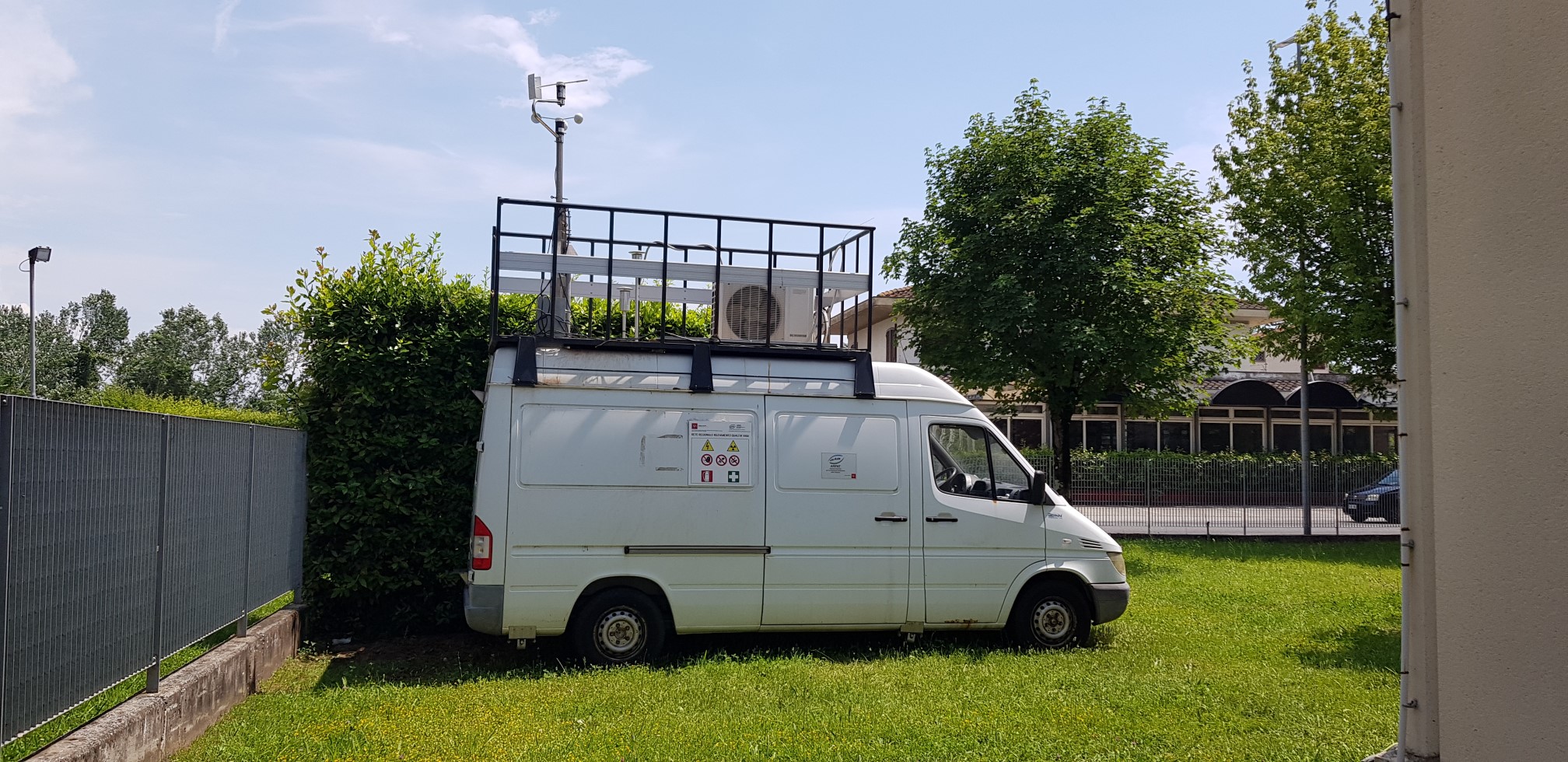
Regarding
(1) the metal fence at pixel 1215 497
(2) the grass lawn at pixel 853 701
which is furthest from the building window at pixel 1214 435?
(2) the grass lawn at pixel 853 701

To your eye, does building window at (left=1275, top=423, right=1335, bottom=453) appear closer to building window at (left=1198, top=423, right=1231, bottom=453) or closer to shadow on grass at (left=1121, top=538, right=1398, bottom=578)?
building window at (left=1198, top=423, right=1231, bottom=453)

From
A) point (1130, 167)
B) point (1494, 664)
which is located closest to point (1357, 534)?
point (1130, 167)

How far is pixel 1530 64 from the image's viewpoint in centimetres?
314

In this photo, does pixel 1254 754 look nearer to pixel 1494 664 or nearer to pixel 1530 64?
pixel 1494 664

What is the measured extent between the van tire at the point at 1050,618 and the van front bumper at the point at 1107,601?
0.36ft

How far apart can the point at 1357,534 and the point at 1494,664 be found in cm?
2045

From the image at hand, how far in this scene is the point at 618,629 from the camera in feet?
26.4

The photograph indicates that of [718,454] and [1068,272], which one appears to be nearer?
[718,454]

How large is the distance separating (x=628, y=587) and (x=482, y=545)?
3.81 ft

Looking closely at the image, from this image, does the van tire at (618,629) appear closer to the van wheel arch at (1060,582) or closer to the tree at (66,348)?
the van wheel arch at (1060,582)

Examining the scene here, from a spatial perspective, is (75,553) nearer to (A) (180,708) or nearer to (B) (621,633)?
(A) (180,708)

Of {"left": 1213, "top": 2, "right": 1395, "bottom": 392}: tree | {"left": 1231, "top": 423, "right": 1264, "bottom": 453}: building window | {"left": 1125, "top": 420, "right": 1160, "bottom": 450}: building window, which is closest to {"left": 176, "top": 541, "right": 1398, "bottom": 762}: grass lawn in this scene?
{"left": 1213, "top": 2, "right": 1395, "bottom": 392}: tree

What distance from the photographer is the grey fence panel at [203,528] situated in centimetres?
594

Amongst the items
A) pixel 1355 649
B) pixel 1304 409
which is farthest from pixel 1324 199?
pixel 1355 649
